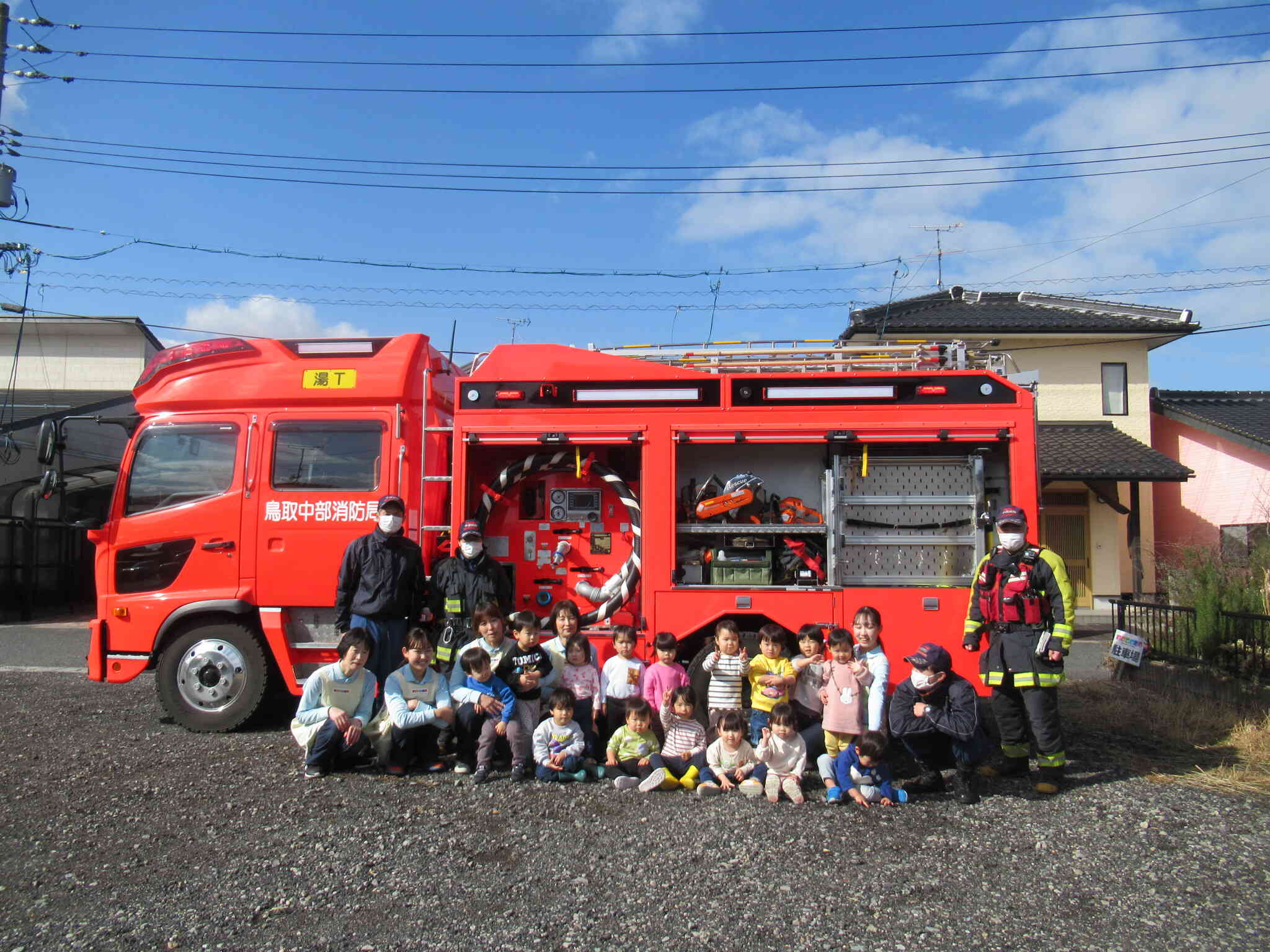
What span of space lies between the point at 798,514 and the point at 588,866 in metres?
3.21

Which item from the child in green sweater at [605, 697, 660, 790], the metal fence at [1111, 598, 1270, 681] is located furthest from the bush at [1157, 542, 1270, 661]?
the child in green sweater at [605, 697, 660, 790]

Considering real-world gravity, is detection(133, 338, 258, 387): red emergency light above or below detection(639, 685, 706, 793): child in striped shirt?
above

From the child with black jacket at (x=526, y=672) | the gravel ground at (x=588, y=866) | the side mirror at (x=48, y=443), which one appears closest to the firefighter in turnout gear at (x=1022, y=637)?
the gravel ground at (x=588, y=866)

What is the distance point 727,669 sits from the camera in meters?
6.22

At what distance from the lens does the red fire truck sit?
6609mm

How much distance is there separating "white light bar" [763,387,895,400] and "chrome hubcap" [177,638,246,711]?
4.50 metres

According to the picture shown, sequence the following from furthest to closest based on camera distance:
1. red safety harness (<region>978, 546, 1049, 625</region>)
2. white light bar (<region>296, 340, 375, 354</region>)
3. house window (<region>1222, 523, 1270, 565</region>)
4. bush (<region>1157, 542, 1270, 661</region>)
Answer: house window (<region>1222, 523, 1270, 565</region>), bush (<region>1157, 542, 1270, 661</region>), white light bar (<region>296, 340, 375, 354</region>), red safety harness (<region>978, 546, 1049, 625</region>)

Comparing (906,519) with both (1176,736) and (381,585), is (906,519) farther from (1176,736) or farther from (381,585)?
(381,585)

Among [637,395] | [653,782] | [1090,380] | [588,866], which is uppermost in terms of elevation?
[1090,380]

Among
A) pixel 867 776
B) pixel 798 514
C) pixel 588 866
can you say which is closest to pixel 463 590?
pixel 798 514

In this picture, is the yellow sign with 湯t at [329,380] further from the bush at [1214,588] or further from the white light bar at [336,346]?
the bush at [1214,588]

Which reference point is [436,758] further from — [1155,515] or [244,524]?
[1155,515]

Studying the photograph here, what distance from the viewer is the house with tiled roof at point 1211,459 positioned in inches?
654

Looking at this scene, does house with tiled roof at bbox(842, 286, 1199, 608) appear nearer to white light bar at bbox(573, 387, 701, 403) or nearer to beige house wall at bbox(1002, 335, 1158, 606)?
beige house wall at bbox(1002, 335, 1158, 606)
